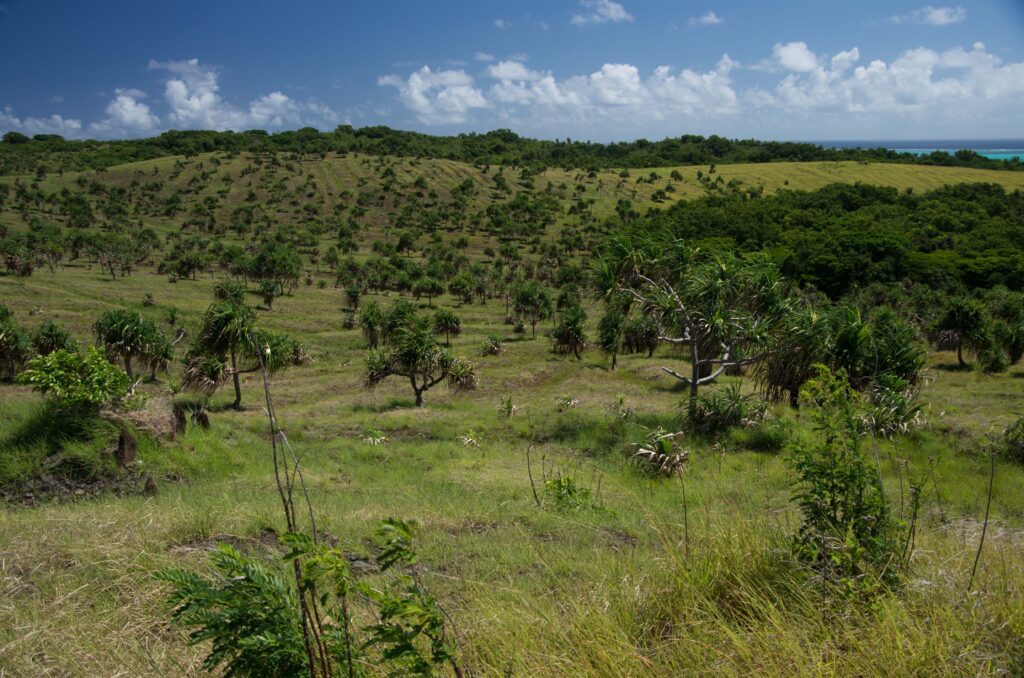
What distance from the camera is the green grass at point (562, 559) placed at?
113 inches

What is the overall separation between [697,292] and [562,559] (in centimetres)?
1225

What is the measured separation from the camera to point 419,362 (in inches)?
1027

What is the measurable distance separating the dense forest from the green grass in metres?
133

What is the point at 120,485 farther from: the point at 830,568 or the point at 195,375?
the point at 195,375

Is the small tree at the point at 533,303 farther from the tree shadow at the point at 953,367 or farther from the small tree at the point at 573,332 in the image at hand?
the tree shadow at the point at 953,367

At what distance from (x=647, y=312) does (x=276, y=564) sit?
1400 centimetres

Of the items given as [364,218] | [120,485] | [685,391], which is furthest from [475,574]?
[364,218]

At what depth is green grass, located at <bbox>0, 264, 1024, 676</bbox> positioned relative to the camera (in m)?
2.86

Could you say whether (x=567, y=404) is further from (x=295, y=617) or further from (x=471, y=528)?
(x=295, y=617)

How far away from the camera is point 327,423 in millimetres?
19406

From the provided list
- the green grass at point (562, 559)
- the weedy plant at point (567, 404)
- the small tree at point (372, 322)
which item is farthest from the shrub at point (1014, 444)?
the small tree at point (372, 322)

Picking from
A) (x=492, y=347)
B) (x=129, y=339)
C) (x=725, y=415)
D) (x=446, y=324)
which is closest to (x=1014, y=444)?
(x=725, y=415)

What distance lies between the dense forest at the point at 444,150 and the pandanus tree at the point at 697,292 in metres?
133

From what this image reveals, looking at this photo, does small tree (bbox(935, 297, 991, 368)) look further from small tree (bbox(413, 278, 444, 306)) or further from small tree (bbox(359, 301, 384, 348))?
small tree (bbox(413, 278, 444, 306))
